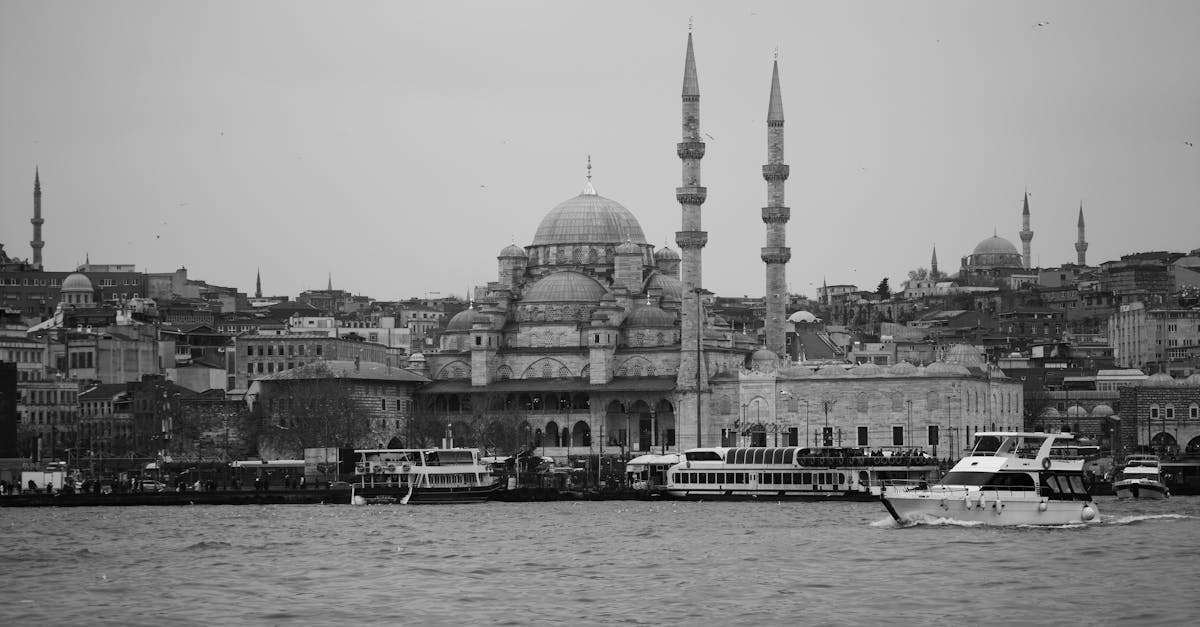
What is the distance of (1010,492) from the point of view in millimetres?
47625

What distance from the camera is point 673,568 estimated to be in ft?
138

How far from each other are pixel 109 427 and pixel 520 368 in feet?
55.1

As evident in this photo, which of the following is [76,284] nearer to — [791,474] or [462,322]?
[462,322]

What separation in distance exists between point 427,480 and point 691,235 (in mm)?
26852

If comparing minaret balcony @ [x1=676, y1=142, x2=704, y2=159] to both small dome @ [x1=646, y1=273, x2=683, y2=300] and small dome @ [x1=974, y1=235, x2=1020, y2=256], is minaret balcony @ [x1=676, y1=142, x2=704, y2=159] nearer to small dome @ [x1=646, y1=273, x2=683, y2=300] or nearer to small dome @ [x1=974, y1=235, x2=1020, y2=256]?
small dome @ [x1=646, y1=273, x2=683, y2=300]

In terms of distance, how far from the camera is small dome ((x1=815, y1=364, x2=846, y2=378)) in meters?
88.5

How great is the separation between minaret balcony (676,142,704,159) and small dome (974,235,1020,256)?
77.1 m

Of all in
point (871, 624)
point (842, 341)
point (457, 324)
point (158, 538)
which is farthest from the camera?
point (842, 341)

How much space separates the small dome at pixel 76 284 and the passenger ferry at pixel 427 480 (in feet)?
219

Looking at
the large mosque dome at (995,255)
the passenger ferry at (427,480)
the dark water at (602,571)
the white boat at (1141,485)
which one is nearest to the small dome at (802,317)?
the large mosque dome at (995,255)

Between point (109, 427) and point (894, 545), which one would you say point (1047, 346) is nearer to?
point (109, 427)

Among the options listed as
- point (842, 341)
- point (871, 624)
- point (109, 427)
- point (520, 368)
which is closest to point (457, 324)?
point (520, 368)

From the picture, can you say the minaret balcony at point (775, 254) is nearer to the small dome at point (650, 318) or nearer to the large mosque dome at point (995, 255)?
the small dome at point (650, 318)

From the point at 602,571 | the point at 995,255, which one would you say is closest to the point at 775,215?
the point at 602,571
